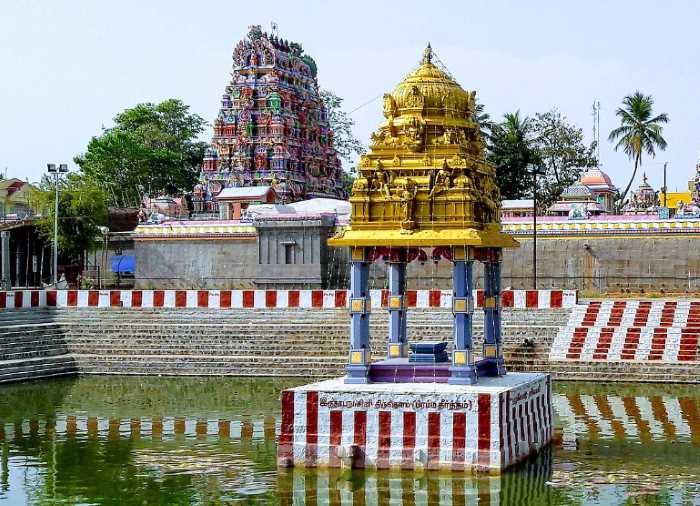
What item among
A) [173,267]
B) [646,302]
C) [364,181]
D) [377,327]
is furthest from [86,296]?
[364,181]

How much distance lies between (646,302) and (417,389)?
54.2 feet

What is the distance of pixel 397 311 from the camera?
63.5 feet

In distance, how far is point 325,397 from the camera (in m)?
16.6

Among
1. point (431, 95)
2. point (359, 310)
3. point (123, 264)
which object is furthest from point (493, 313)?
point (123, 264)

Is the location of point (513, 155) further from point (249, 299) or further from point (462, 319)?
point (462, 319)

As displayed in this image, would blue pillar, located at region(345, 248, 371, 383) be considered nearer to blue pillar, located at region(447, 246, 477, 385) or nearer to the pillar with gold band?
blue pillar, located at region(447, 246, 477, 385)

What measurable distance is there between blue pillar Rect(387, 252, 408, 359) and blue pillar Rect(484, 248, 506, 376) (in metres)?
1.32

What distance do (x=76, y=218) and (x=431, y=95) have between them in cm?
3629

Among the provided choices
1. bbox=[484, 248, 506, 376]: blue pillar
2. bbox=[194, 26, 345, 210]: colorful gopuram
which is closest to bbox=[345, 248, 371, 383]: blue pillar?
bbox=[484, 248, 506, 376]: blue pillar

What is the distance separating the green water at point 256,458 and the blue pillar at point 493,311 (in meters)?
1.60

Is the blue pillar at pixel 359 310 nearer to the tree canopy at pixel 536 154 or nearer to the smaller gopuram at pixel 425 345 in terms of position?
the smaller gopuram at pixel 425 345

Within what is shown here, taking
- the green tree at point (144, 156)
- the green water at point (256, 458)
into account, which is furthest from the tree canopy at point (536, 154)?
the green water at point (256, 458)

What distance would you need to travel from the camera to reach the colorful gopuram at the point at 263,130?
2250 inches

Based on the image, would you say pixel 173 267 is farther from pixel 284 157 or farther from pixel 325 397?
pixel 325 397
